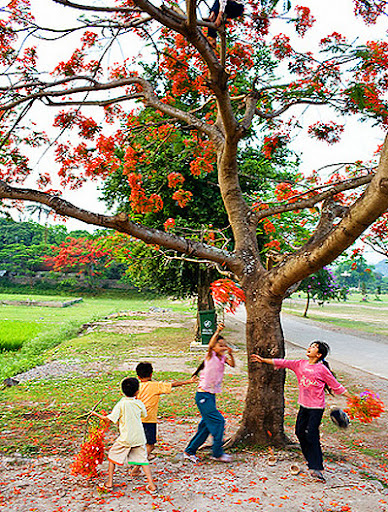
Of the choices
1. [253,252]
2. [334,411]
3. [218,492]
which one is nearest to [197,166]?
[253,252]

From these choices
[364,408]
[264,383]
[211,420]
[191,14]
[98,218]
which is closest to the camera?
[191,14]

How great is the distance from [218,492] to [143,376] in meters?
1.34

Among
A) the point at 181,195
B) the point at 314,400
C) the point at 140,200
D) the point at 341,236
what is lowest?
the point at 314,400

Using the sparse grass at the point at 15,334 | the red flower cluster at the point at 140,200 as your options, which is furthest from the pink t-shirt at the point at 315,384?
the sparse grass at the point at 15,334

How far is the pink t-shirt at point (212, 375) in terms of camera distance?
15.0 ft

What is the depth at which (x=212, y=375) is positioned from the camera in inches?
182

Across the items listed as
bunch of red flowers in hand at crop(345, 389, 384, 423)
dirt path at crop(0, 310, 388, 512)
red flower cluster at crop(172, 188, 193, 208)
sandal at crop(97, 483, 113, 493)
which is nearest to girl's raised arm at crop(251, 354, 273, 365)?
bunch of red flowers in hand at crop(345, 389, 384, 423)

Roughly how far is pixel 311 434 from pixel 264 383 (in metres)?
0.96

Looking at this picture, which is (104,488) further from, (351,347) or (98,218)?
(351,347)

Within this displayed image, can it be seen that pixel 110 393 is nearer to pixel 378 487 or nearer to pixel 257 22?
pixel 378 487

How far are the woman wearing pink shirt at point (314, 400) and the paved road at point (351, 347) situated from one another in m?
6.97

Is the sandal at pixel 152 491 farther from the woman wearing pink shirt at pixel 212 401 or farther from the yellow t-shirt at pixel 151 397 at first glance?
the woman wearing pink shirt at pixel 212 401

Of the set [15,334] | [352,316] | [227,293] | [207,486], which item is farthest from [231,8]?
[352,316]

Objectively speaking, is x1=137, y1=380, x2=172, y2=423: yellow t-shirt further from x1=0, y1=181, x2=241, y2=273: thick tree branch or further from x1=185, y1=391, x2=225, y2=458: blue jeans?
x1=0, y1=181, x2=241, y2=273: thick tree branch
